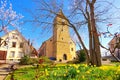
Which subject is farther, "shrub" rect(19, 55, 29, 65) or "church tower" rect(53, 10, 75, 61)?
"church tower" rect(53, 10, 75, 61)

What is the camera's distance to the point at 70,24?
16.5 m

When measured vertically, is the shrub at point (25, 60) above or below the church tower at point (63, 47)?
below

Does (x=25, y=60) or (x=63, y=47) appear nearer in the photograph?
(x=25, y=60)

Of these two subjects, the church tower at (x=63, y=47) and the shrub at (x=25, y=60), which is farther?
the church tower at (x=63, y=47)

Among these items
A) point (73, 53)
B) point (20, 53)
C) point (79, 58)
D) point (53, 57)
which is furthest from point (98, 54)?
point (73, 53)

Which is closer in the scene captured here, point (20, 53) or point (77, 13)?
point (77, 13)

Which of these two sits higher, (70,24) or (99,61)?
(70,24)

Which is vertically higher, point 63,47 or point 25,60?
point 63,47

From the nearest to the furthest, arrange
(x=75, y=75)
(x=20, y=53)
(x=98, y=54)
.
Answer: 1. (x=75, y=75)
2. (x=98, y=54)
3. (x=20, y=53)

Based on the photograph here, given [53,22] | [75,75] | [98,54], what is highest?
[53,22]

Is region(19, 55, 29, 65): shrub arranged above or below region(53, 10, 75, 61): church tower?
below

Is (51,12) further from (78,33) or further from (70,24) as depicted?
(78,33)

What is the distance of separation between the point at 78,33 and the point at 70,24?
3.88 ft

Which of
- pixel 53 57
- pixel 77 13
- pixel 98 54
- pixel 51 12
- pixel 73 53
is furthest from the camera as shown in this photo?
pixel 73 53
